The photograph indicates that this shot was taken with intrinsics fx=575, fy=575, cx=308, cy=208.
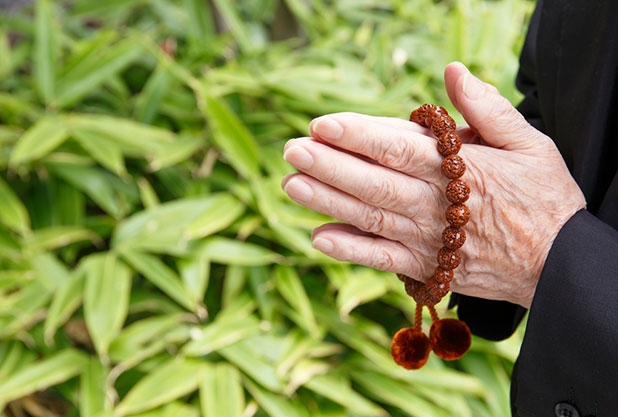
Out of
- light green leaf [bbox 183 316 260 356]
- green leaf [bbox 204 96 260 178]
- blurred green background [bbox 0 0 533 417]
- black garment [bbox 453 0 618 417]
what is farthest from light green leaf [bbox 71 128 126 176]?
black garment [bbox 453 0 618 417]

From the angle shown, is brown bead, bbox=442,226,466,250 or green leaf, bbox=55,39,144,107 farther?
green leaf, bbox=55,39,144,107

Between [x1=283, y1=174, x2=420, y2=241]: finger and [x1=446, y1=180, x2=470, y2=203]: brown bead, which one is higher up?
[x1=446, y1=180, x2=470, y2=203]: brown bead

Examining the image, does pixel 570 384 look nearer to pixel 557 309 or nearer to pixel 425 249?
pixel 557 309

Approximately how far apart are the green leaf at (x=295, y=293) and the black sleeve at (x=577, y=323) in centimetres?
76

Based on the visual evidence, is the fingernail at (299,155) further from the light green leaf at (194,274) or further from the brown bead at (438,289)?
the light green leaf at (194,274)

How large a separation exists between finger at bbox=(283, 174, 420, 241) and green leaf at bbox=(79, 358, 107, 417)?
90 cm

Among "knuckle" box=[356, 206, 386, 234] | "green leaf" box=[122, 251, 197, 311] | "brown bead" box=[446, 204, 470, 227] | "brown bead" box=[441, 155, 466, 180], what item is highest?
"brown bead" box=[441, 155, 466, 180]

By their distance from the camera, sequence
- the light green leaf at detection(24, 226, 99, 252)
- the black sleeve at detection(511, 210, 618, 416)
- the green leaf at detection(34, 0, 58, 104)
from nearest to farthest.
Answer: the black sleeve at detection(511, 210, 618, 416) → the light green leaf at detection(24, 226, 99, 252) → the green leaf at detection(34, 0, 58, 104)

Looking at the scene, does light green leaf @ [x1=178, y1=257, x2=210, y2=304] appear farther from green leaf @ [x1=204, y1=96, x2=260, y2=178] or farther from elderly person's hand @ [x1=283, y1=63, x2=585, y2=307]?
elderly person's hand @ [x1=283, y1=63, x2=585, y2=307]

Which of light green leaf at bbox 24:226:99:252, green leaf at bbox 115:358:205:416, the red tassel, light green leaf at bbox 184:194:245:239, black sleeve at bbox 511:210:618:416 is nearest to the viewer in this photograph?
black sleeve at bbox 511:210:618:416

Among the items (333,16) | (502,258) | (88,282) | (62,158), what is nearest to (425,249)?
(502,258)

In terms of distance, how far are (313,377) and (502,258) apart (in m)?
0.78

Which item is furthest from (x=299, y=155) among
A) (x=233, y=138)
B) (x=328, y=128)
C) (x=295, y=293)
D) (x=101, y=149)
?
(x=101, y=149)

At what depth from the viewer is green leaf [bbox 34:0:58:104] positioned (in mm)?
1510
